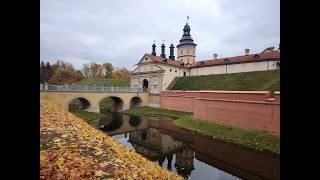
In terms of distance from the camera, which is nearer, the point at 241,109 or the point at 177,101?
the point at 241,109

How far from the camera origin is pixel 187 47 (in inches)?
2138

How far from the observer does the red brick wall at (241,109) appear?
1554 cm

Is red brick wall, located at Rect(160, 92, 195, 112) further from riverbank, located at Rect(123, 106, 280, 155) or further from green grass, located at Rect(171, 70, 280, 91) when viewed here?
riverbank, located at Rect(123, 106, 280, 155)

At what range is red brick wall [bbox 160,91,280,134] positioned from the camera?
15535 mm

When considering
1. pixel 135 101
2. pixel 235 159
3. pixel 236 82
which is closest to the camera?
pixel 235 159

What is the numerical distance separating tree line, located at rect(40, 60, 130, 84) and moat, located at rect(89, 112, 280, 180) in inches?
1738

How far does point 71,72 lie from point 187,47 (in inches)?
1339

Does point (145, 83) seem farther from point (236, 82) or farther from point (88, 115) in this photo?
point (236, 82)

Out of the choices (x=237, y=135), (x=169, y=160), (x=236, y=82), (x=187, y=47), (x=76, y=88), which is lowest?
(x=169, y=160)

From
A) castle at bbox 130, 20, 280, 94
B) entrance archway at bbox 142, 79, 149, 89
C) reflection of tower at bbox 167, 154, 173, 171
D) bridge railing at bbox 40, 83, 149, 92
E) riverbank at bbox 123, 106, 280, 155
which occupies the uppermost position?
castle at bbox 130, 20, 280, 94

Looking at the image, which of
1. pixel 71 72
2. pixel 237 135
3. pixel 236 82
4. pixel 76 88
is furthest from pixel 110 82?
pixel 237 135

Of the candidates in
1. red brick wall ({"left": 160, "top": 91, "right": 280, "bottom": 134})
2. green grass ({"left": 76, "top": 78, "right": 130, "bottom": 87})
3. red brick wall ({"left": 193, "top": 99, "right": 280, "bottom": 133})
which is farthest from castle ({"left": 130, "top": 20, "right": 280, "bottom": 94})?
red brick wall ({"left": 193, "top": 99, "right": 280, "bottom": 133})
